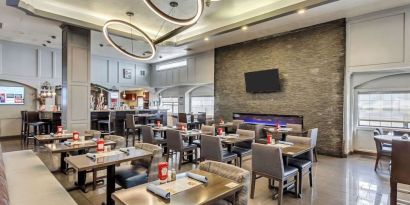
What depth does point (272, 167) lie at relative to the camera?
10.1 feet

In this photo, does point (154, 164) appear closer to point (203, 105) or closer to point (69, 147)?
point (69, 147)

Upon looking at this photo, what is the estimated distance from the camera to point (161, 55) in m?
10.5

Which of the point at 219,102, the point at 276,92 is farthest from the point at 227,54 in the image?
the point at 276,92

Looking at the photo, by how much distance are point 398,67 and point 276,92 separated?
307 centimetres

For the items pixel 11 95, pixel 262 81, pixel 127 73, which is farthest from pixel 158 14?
pixel 127 73

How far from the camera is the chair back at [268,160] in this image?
9.85ft

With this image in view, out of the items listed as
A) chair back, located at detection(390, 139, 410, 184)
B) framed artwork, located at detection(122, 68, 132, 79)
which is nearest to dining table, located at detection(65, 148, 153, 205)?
chair back, located at detection(390, 139, 410, 184)

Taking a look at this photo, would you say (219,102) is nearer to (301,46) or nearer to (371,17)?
(301,46)

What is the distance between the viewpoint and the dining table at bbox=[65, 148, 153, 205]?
248cm

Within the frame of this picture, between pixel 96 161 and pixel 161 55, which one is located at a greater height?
pixel 161 55

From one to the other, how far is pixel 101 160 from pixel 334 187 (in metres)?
3.64

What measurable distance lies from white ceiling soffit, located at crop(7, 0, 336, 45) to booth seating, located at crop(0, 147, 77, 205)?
11.3 feet

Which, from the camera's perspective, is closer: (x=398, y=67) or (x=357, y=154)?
(x=398, y=67)

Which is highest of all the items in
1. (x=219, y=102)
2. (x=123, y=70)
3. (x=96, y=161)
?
(x=123, y=70)
